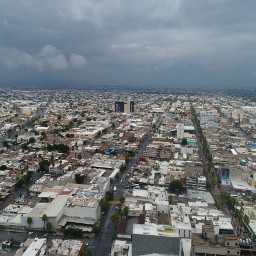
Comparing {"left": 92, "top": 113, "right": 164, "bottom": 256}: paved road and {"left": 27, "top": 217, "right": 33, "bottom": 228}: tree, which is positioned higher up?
{"left": 27, "top": 217, "right": 33, "bottom": 228}: tree

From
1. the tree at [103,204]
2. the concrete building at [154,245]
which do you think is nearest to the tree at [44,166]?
the tree at [103,204]

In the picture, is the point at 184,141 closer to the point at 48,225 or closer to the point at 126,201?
the point at 126,201

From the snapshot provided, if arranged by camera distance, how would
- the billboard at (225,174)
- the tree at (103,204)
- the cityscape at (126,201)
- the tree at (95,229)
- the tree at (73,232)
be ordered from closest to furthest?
the cityscape at (126,201) → the tree at (73,232) → the tree at (95,229) → the tree at (103,204) → the billboard at (225,174)

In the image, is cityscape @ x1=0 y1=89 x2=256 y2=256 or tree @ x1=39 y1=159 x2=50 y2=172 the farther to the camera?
tree @ x1=39 y1=159 x2=50 y2=172

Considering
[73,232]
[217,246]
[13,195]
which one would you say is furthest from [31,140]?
[217,246]

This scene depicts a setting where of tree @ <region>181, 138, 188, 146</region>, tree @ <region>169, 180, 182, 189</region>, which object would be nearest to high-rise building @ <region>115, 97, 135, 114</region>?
tree @ <region>181, 138, 188, 146</region>

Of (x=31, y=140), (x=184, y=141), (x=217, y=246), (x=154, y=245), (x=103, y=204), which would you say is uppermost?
(x=217, y=246)

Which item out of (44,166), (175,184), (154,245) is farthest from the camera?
(44,166)

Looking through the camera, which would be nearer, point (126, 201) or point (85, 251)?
point (85, 251)

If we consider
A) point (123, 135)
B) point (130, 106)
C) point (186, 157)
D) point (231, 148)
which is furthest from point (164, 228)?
point (130, 106)

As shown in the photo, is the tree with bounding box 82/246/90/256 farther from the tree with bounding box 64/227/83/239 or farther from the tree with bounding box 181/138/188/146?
the tree with bounding box 181/138/188/146

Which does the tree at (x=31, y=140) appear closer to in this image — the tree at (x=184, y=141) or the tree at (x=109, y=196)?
the tree at (x=109, y=196)
